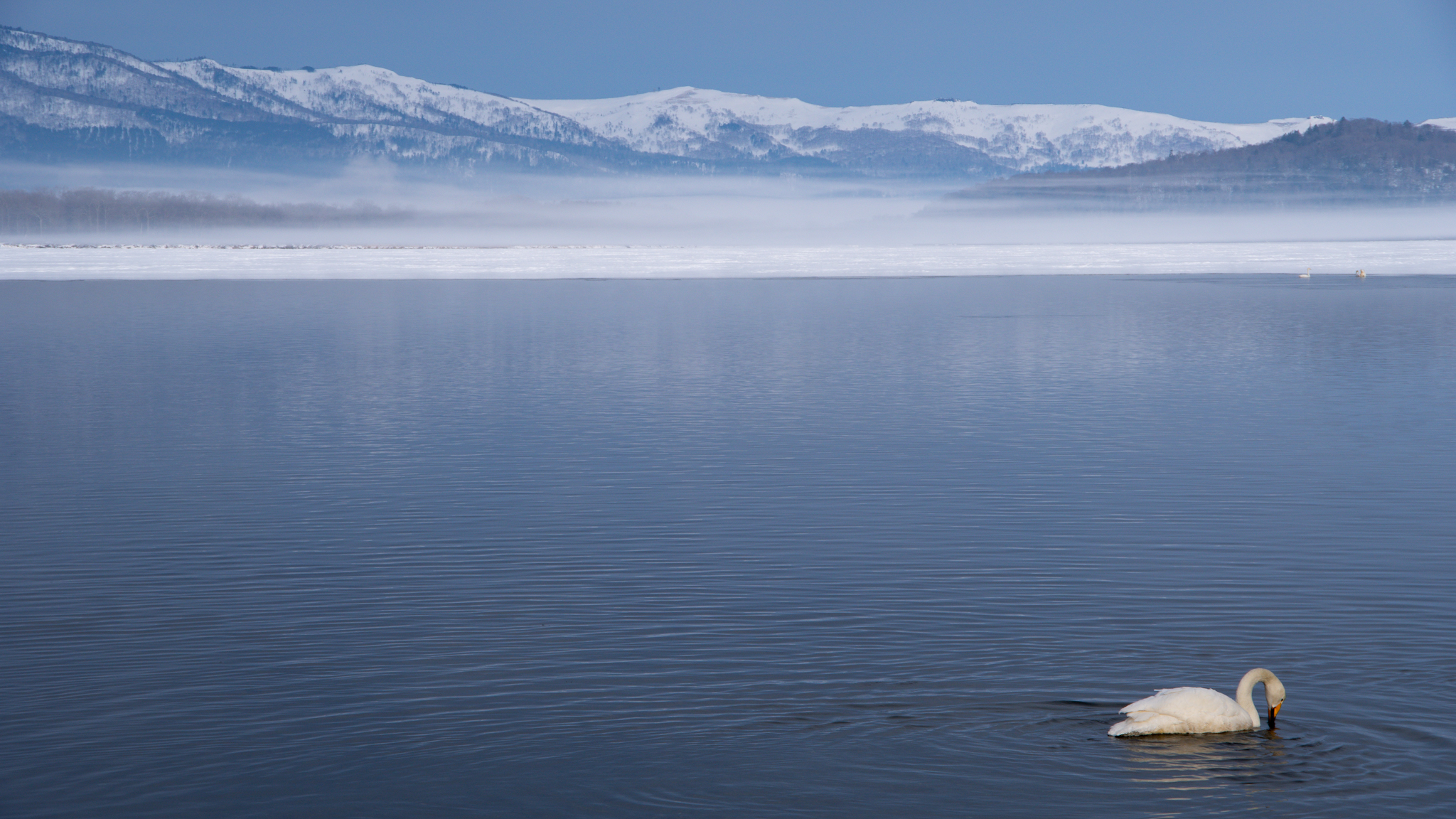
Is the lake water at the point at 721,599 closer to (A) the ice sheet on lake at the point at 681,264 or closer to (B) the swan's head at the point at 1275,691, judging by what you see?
(B) the swan's head at the point at 1275,691

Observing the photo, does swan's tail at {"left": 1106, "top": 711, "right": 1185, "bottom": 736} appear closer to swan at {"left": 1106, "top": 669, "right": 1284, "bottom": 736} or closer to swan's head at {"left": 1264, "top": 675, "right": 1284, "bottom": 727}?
swan at {"left": 1106, "top": 669, "right": 1284, "bottom": 736}

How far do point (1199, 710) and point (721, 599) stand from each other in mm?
3761

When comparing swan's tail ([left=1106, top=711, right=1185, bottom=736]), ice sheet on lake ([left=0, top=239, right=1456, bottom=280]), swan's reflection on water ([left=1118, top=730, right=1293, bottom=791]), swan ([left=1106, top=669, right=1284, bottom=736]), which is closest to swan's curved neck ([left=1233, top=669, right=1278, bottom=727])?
swan ([left=1106, top=669, right=1284, bottom=736])

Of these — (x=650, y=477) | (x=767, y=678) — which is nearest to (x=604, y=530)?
(x=650, y=477)

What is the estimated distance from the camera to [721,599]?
10.3 m

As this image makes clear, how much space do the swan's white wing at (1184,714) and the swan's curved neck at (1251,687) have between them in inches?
1.1

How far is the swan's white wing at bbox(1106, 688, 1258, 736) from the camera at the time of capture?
7.53 meters

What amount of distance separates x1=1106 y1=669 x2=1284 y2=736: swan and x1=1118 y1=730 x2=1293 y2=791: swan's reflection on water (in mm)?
71

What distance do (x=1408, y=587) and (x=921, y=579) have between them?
3.57 m

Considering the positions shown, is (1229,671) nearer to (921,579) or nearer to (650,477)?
(921,579)

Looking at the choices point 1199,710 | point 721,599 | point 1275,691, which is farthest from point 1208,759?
point 721,599

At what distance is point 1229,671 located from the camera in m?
8.62

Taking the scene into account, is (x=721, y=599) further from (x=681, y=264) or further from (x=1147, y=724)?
(x=681, y=264)

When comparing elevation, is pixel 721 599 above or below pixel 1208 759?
above
